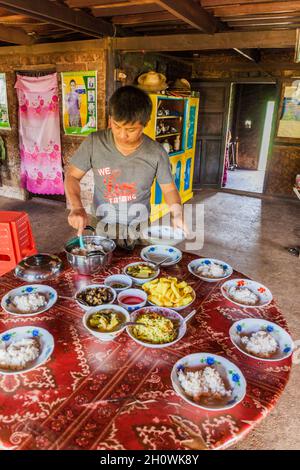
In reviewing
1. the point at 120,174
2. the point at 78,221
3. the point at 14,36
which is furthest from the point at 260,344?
the point at 14,36

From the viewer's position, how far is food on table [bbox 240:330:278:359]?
156 centimetres

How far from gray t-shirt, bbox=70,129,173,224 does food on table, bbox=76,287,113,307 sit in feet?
2.78

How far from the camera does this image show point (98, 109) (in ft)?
18.8

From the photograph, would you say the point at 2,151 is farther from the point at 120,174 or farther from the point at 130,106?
the point at 130,106

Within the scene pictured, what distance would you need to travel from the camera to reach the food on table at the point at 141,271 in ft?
7.03

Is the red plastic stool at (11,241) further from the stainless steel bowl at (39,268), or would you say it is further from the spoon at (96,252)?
the spoon at (96,252)

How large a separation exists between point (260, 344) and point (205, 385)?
0.38m

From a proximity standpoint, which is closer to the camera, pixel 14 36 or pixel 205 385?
pixel 205 385

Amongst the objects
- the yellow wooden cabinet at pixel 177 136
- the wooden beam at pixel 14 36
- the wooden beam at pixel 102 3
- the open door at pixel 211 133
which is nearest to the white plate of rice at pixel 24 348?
the wooden beam at pixel 102 3

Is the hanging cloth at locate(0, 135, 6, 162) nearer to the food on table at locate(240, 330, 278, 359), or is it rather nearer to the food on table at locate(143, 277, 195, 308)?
the food on table at locate(143, 277, 195, 308)

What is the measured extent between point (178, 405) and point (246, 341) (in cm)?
Result: 50

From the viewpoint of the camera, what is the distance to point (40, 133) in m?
6.74

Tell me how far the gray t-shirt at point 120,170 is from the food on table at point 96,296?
847 mm

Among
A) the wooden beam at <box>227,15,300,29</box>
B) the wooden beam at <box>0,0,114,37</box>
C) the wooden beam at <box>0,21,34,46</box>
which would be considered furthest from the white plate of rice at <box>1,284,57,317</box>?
the wooden beam at <box>0,21,34,46</box>
